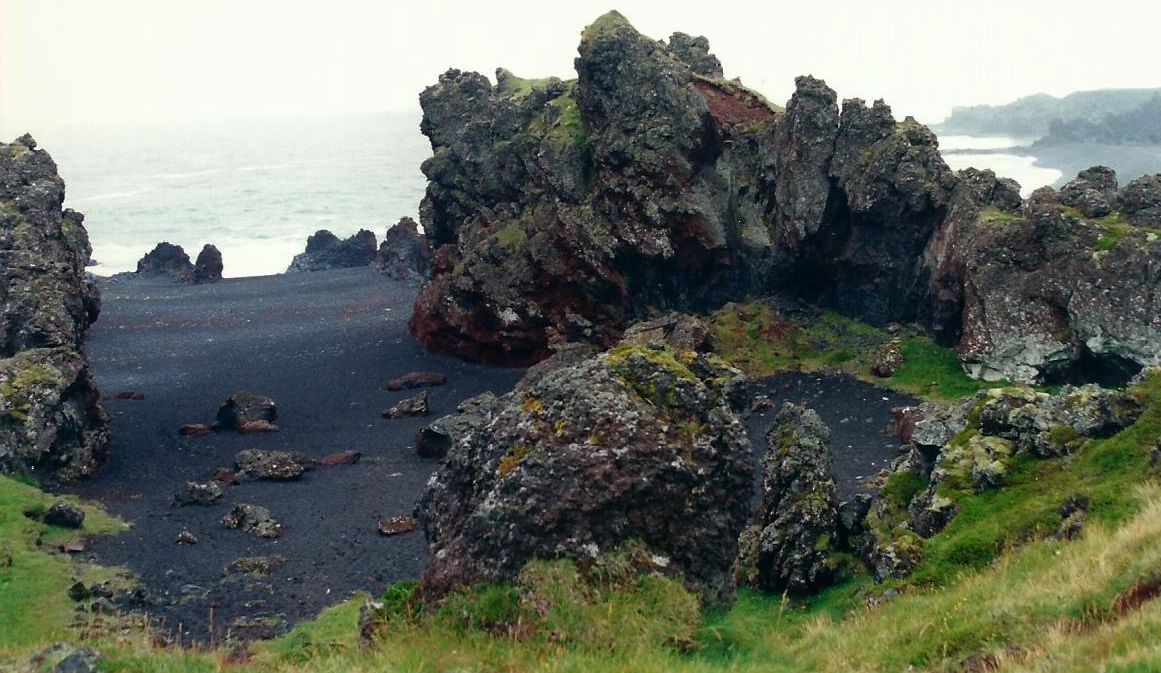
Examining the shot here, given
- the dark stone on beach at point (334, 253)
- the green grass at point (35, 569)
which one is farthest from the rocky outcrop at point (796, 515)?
the dark stone on beach at point (334, 253)

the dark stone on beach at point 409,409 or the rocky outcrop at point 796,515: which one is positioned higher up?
the rocky outcrop at point 796,515

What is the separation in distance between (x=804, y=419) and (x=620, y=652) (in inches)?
571

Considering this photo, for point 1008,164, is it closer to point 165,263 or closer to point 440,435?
point 165,263

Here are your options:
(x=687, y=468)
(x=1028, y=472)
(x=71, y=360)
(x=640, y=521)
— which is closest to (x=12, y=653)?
(x=640, y=521)

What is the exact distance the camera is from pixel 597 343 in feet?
163

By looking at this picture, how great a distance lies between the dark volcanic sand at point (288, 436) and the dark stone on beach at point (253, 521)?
11.9 inches

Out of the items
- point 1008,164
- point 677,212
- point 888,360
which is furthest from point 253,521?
point 1008,164

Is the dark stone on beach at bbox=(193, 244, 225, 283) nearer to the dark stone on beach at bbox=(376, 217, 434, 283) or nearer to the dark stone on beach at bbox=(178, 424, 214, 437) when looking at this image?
the dark stone on beach at bbox=(376, 217, 434, 283)

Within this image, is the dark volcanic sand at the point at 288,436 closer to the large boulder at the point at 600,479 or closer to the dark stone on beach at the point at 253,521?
the dark stone on beach at the point at 253,521

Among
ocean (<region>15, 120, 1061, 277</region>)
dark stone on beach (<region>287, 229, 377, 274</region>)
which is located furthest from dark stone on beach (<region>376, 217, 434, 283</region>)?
ocean (<region>15, 120, 1061, 277</region>)

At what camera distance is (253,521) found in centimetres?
3014

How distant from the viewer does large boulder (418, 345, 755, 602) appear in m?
12.3

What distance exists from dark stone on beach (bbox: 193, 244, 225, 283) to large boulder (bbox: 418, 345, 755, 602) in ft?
287

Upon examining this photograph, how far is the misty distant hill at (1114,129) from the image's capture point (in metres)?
171
